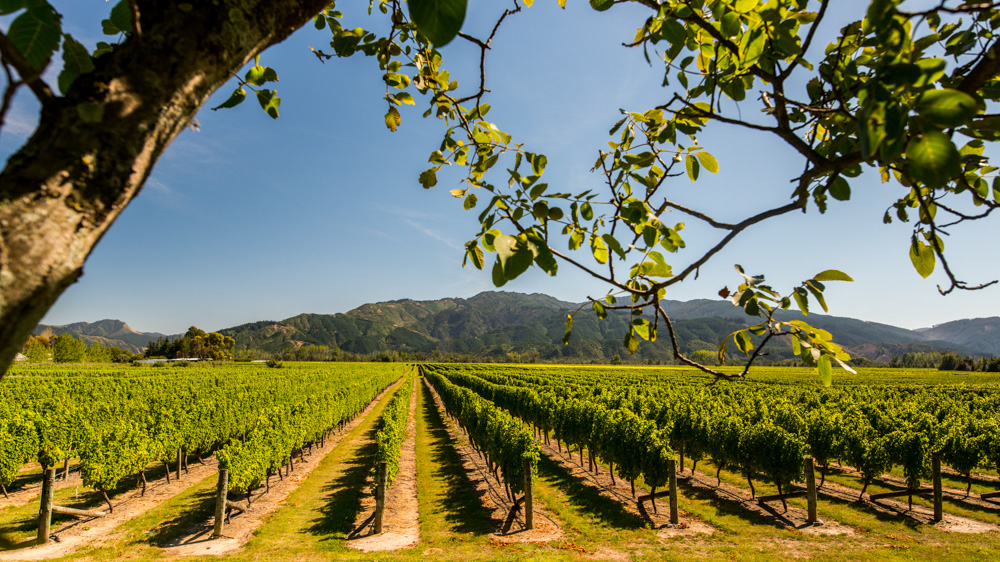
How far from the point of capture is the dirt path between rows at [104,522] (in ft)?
26.7

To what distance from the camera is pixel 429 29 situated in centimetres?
68

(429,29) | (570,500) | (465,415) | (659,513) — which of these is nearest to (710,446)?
(659,513)

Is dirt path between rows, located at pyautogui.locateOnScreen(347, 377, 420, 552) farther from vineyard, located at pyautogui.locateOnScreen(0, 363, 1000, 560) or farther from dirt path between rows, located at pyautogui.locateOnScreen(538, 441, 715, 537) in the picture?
dirt path between rows, located at pyautogui.locateOnScreen(538, 441, 715, 537)

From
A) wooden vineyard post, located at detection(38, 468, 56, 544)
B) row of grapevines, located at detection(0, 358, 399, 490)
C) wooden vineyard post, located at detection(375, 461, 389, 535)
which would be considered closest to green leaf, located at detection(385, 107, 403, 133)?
wooden vineyard post, located at detection(375, 461, 389, 535)

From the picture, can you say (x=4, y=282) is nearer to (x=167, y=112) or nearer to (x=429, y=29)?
(x=167, y=112)

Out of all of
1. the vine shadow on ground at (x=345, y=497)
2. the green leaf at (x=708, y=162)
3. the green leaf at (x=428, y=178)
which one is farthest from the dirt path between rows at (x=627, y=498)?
the green leaf at (x=428, y=178)

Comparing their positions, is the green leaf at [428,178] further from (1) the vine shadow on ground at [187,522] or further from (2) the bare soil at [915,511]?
(2) the bare soil at [915,511]

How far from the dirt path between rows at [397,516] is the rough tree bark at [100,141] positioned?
31.8 feet

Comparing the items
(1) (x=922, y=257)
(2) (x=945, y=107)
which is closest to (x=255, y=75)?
(2) (x=945, y=107)

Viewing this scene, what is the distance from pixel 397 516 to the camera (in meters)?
10.3

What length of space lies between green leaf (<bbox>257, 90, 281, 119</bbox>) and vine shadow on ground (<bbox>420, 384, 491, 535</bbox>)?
9731mm

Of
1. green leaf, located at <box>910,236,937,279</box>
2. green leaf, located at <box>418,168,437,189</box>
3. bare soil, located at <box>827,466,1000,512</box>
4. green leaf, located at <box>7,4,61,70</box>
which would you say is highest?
green leaf, located at <box>418,168,437,189</box>

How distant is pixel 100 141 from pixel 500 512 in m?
11.9

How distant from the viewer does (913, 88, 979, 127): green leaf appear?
605 millimetres
